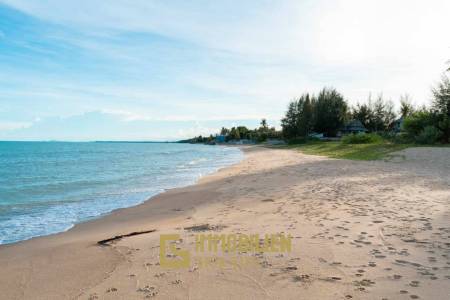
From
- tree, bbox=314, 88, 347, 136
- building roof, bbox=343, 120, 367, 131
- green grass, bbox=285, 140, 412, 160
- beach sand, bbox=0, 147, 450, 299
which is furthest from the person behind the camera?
building roof, bbox=343, 120, 367, 131

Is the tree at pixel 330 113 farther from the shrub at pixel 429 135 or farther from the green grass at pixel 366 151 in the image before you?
the shrub at pixel 429 135

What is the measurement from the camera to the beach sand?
4551mm

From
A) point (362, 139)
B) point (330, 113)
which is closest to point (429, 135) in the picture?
point (362, 139)

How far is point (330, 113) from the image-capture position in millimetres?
74062

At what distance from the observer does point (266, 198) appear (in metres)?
12.1

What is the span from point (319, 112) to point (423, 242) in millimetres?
72609

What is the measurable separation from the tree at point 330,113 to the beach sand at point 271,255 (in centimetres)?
6512

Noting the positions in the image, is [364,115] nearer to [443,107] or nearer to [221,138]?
[443,107]

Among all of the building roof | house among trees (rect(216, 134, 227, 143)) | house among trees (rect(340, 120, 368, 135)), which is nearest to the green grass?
house among trees (rect(340, 120, 368, 135))

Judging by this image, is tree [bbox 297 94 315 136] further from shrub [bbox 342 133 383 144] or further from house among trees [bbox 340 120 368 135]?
shrub [bbox 342 133 383 144]

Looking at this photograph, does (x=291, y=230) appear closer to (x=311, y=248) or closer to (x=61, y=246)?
(x=311, y=248)

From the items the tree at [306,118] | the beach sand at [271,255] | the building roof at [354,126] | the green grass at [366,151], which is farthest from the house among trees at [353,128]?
the beach sand at [271,255]

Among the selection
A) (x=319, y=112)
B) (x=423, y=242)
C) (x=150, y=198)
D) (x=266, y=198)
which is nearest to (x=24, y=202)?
(x=150, y=198)

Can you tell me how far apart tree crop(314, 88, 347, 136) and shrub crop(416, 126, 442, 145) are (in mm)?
39364
